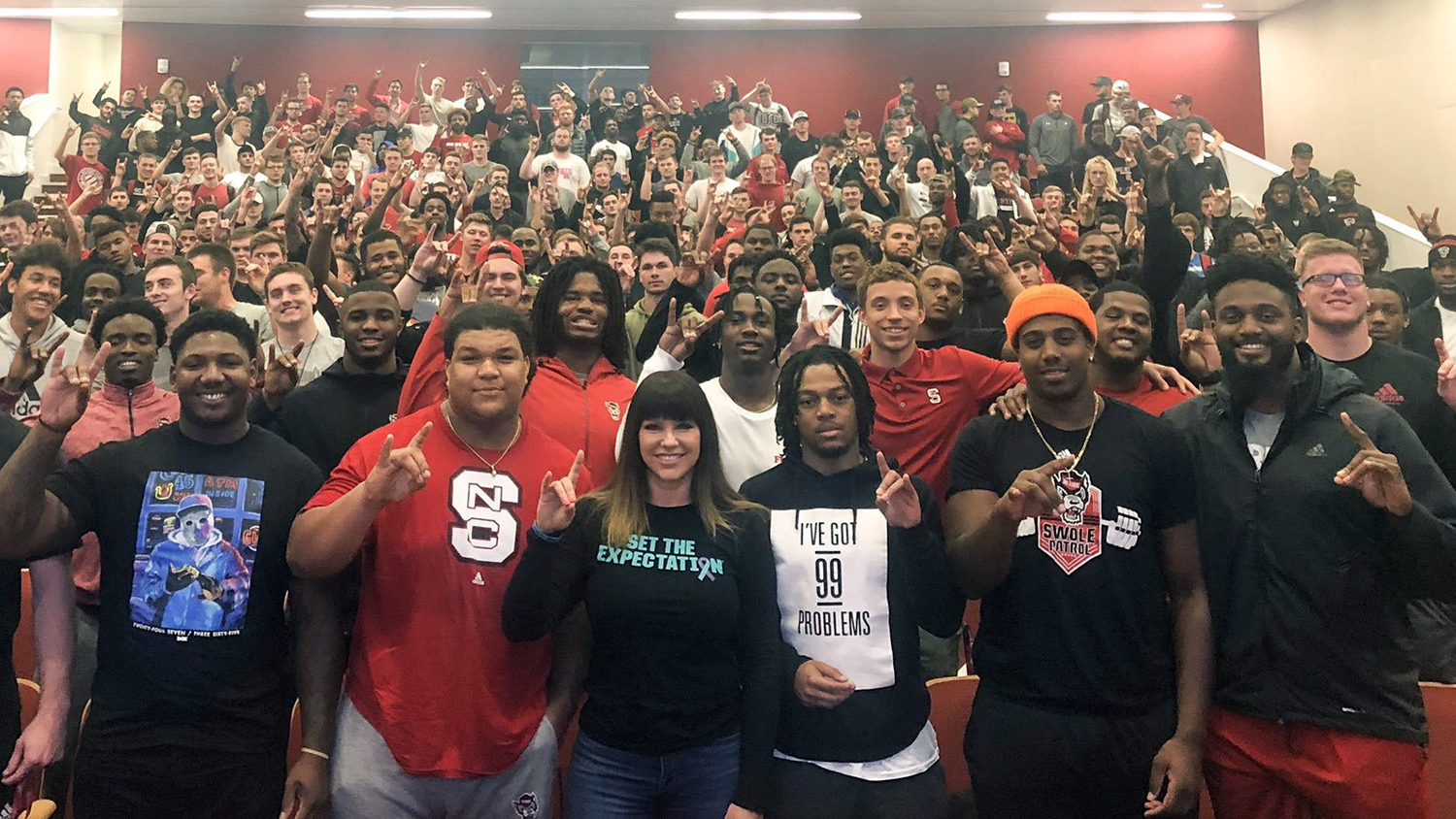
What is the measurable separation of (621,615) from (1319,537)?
1803mm

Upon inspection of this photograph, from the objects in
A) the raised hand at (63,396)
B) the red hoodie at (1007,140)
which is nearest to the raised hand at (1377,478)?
the raised hand at (63,396)

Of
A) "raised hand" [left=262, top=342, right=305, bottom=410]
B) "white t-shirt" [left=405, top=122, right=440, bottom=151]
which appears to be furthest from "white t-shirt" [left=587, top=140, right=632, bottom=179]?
"raised hand" [left=262, top=342, right=305, bottom=410]

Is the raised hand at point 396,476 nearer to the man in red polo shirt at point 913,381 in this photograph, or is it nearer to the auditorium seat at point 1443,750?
the man in red polo shirt at point 913,381

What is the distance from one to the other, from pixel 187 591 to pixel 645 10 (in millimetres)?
15563

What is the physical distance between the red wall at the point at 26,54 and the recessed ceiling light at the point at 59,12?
159 millimetres

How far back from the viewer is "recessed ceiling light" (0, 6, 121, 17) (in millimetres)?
16312

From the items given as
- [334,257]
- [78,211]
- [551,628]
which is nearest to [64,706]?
[551,628]

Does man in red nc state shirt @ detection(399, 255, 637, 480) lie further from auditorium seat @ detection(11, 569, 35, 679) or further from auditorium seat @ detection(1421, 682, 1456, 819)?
auditorium seat @ detection(1421, 682, 1456, 819)

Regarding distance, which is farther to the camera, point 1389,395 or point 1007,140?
point 1007,140

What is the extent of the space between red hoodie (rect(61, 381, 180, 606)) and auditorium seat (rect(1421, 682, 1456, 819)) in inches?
162

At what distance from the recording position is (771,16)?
55.3 ft

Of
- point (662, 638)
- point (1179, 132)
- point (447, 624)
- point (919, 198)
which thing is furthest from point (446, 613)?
point (1179, 132)

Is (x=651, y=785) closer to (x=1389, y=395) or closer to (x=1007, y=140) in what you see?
(x=1389, y=395)

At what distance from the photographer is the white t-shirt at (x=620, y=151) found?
37.7 feet
